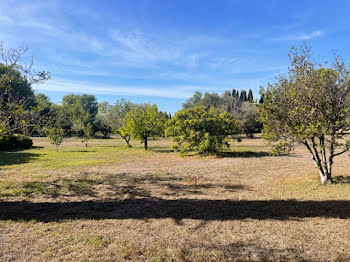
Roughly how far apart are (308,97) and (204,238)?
6.34 metres

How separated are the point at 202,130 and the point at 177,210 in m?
12.3

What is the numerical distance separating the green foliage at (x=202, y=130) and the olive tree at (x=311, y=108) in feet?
29.0

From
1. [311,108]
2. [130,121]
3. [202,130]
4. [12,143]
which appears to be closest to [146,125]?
[130,121]

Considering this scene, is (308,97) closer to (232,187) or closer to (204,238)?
(232,187)

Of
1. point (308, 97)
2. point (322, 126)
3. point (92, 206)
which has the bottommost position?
point (92, 206)

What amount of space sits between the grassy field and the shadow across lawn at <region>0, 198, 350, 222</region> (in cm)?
3

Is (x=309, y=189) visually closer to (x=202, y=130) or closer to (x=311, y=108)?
(x=311, y=108)

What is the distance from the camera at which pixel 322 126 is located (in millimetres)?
7645

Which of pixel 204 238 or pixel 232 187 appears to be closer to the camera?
pixel 204 238

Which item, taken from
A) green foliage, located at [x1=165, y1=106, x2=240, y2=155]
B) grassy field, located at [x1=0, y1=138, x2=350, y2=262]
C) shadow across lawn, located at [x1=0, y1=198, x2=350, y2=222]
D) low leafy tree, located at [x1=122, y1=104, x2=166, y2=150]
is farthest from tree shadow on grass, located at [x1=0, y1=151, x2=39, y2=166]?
green foliage, located at [x1=165, y1=106, x2=240, y2=155]

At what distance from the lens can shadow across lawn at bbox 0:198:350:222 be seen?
19.1 ft

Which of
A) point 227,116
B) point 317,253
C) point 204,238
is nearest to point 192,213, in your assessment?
point 204,238

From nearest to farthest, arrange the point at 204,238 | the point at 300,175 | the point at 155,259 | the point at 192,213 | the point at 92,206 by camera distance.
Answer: the point at 155,259 → the point at 204,238 → the point at 192,213 → the point at 92,206 → the point at 300,175

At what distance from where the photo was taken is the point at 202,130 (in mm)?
18234
